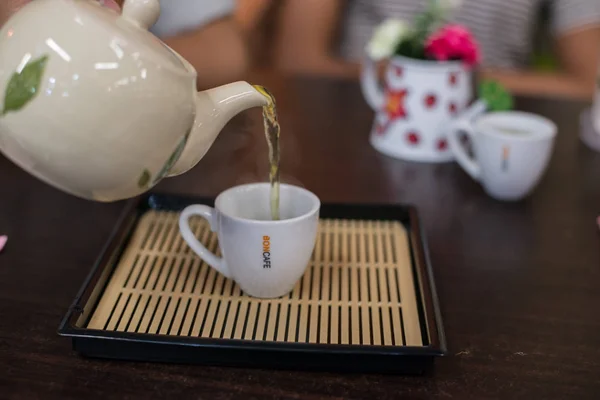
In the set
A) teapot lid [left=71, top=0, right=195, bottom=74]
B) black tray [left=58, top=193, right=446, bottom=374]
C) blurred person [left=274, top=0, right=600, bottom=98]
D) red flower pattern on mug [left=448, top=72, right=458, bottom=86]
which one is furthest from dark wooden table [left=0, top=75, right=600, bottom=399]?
blurred person [left=274, top=0, right=600, bottom=98]

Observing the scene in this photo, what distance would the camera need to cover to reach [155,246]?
0.62 metres

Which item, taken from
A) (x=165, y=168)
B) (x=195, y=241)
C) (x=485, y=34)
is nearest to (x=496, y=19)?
(x=485, y=34)

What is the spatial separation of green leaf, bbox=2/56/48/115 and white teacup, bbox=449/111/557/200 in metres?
0.55

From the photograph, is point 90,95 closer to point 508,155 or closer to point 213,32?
point 508,155

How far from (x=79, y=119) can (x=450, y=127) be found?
573mm

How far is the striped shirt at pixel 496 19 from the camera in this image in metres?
1.53

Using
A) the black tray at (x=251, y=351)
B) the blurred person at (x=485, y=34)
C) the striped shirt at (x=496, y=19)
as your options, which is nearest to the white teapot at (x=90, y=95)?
the black tray at (x=251, y=351)

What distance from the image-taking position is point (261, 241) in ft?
1.69

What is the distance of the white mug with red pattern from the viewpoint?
2.82 feet

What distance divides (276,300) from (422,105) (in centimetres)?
43

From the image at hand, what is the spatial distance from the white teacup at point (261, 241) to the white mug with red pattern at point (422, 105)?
1.17ft

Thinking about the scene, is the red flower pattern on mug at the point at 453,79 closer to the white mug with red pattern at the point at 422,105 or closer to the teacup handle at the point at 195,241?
the white mug with red pattern at the point at 422,105

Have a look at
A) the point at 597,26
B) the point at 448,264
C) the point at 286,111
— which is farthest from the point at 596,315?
the point at 597,26

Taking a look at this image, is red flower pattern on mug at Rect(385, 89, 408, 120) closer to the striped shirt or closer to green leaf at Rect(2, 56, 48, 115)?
green leaf at Rect(2, 56, 48, 115)
